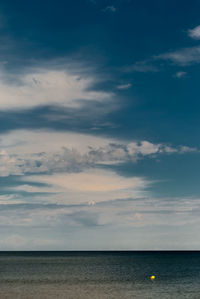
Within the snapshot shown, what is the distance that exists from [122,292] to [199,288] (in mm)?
18607

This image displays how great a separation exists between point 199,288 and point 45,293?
110ft

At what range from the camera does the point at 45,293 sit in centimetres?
7388

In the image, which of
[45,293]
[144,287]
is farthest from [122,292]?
[45,293]

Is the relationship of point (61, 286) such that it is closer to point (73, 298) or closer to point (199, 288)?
point (73, 298)

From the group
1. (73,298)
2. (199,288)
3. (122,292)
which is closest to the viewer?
(73,298)

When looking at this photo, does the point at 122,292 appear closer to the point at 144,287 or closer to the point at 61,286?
the point at 144,287

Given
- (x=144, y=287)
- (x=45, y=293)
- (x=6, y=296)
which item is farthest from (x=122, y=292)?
(x=6, y=296)

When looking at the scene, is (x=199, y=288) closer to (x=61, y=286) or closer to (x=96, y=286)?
(x=96, y=286)

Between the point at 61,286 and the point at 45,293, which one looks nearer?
the point at 45,293

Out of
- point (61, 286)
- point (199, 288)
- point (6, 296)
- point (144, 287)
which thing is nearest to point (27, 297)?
point (6, 296)

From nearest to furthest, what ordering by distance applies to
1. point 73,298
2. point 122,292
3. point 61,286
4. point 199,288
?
point 73,298 → point 122,292 → point 199,288 → point 61,286

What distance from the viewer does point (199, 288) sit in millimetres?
79938

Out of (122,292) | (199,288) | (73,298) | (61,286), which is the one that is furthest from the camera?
(61,286)

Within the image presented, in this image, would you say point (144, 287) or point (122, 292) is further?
point (144, 287)
